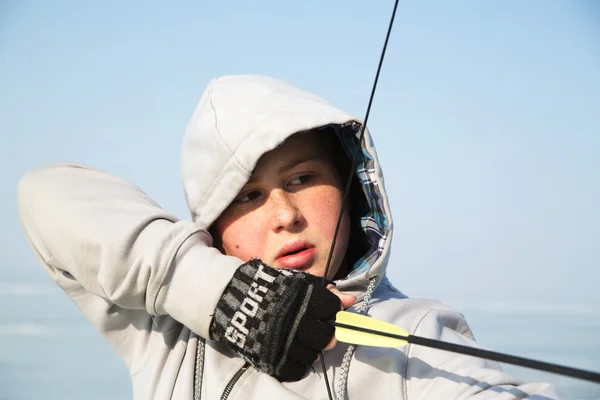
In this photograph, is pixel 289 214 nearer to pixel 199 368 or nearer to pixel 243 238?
pixel 243 238

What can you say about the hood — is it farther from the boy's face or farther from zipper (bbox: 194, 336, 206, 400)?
zipper (bbox: 194, 336, 206, 400)

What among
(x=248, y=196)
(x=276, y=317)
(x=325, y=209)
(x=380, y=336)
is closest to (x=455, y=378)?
(x=380, y=336)

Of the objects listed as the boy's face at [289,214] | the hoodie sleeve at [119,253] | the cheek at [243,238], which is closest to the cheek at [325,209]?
the boy's face at [289,214]

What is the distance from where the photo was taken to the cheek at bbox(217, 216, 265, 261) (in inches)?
64.2

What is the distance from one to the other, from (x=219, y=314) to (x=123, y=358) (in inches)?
16.4

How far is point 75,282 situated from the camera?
1.66m

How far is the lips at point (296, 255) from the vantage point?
5.17ft

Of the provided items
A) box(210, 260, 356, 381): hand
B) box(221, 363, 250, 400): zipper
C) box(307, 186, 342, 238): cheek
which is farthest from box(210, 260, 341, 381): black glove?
box(307, 186, 342, 238): cheek

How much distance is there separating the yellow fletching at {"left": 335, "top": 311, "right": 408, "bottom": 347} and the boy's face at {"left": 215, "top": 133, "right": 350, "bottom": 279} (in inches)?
10.1

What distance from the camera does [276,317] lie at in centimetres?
133

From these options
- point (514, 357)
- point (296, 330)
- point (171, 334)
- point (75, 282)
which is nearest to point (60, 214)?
point (75, 282)

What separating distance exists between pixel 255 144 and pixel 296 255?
24cm

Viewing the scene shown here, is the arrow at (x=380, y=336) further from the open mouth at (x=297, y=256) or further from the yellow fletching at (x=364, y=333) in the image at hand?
the open mouth at (x=297, y=256)

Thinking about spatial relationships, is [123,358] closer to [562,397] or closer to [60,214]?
[60,214]
